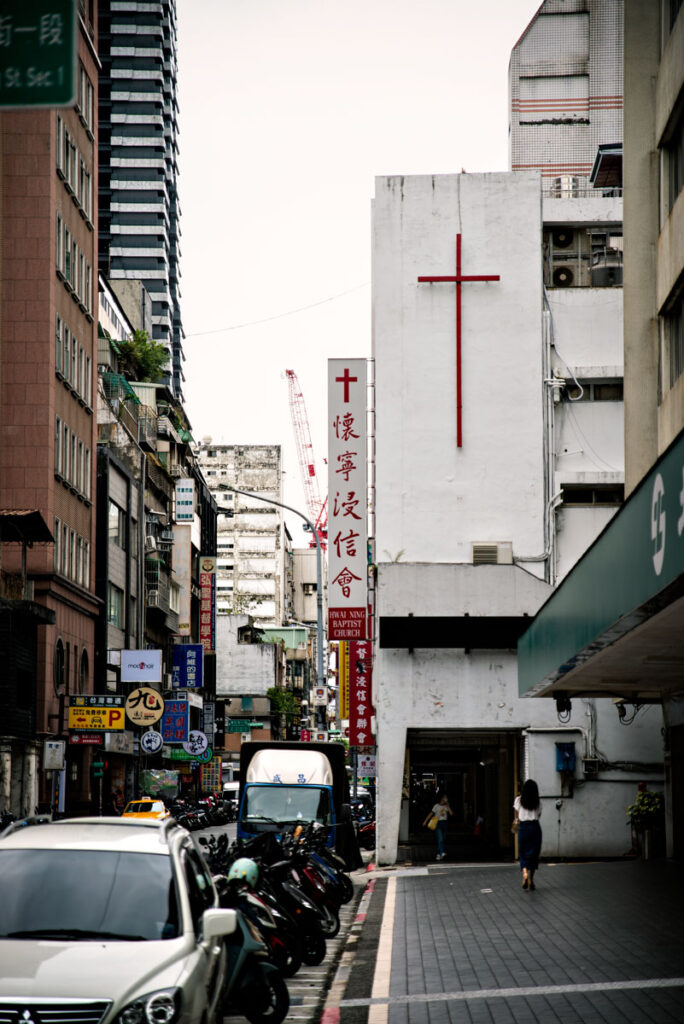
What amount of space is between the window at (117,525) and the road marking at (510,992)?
146 feet

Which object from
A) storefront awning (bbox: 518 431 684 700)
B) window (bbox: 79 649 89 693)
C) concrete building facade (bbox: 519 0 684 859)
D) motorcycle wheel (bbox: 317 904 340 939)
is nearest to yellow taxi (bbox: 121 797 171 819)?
window (bbox: 79 649 89 693)

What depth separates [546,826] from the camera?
32.0 metres

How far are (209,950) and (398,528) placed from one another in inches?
1064

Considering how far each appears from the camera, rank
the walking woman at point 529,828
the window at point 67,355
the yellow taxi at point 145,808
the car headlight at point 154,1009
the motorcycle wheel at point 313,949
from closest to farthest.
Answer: the car headlight at point 154,1009 → the motorcycle wheel at point 313,949 → the walking woman at point 529,828 → the yellow taxi at point 145,808 → the window at point 67,355

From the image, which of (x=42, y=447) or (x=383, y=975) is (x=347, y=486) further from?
(x=383, y=975)

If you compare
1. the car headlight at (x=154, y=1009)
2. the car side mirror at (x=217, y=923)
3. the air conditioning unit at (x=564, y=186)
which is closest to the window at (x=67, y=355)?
the air conditioning unit at (x=564, y=186)

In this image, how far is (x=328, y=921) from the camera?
666 inches

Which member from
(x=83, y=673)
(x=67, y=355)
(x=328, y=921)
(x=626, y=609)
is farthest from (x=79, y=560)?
(x=626, y=609)

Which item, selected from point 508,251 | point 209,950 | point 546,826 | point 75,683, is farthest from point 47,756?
point 209,950

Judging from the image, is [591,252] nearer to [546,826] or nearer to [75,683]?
[546,826]

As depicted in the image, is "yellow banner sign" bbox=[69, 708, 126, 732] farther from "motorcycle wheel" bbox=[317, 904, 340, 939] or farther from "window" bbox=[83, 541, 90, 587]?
"motorcycle wheel" bbox=[317, 904, 340, 939]

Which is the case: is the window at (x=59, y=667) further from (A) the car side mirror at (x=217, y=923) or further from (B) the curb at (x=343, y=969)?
(A) the car side mirror at (x=217, y=923)

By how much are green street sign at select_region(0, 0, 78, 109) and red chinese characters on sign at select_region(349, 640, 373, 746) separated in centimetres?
3727

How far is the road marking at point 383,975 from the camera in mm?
11797
